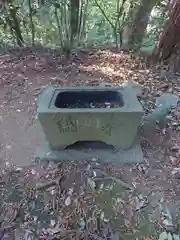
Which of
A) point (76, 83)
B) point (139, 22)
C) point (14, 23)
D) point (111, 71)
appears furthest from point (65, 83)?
point (139, 22)

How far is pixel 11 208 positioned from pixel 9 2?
2.23 meters

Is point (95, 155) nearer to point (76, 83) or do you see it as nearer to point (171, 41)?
point (76, 83)

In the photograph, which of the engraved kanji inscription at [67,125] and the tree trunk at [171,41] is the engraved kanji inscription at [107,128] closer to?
the engraved kanji inscription at [67,125]

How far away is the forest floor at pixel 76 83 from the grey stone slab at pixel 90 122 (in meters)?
0.18

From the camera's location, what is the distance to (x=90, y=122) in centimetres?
181

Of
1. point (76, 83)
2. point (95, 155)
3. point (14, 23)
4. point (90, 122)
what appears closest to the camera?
point (90, 122)

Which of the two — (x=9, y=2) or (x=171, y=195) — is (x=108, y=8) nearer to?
(x=9, y=2)

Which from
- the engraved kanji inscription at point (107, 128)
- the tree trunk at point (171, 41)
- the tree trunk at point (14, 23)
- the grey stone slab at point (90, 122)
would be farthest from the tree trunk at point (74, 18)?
the engraved kanji inscription at point (107, 128)

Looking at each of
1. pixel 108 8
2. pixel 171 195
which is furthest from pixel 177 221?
pixel 108 8

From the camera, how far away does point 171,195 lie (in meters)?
1.73

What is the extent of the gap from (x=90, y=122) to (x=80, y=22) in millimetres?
2121

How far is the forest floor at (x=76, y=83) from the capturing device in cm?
187

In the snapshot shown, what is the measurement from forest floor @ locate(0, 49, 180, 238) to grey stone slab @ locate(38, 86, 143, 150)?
0.59 ft

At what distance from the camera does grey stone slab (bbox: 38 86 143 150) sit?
1781mm
